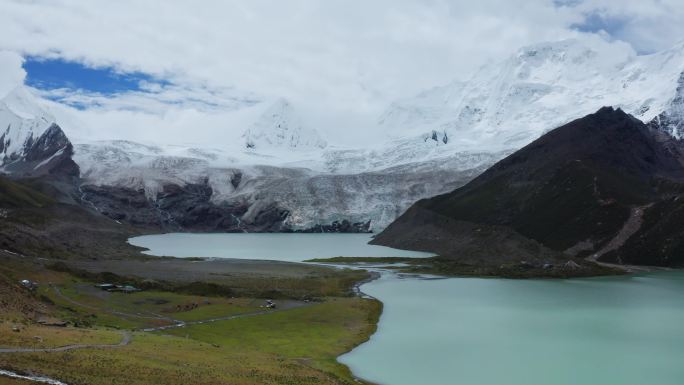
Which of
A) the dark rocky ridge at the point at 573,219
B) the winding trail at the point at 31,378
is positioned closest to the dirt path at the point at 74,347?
the winding trail at the point at 31,378

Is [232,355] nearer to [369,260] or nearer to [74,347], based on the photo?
[74,347]

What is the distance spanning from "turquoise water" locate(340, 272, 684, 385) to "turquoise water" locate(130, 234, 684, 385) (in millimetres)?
82

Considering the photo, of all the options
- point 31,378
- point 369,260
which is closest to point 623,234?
point 369,260

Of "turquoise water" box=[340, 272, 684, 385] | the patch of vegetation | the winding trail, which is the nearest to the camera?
the winding trail

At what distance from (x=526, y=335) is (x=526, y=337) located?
1169 mm

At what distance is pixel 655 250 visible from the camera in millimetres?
140750

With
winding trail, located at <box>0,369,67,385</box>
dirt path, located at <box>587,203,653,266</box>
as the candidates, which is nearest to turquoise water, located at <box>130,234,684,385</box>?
winding trail, located at <box>0,369,67,385</box>

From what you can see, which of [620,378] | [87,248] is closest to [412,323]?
[620,378]

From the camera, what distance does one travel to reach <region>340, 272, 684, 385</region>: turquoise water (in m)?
48.9

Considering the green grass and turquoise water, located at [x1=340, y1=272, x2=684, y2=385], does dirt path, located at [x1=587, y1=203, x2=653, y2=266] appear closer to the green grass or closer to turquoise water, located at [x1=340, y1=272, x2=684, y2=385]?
turquoise water, located at [x1=340, y1=272, x2=684, y2=385]

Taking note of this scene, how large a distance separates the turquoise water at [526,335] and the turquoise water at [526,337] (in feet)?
0.27

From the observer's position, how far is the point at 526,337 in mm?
63938

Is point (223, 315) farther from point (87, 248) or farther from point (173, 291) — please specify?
point (87, 248)

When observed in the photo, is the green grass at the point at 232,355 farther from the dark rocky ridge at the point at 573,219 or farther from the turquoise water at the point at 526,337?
the dark rocky ridge at the point at 573,219
